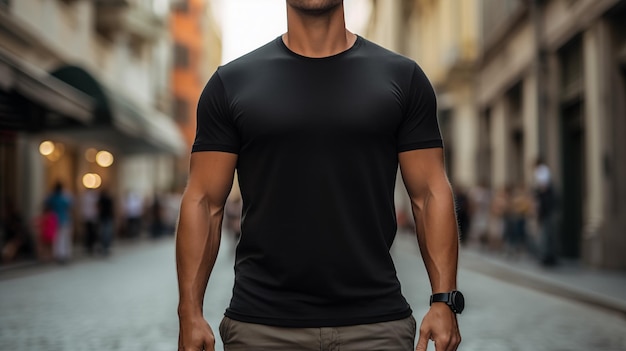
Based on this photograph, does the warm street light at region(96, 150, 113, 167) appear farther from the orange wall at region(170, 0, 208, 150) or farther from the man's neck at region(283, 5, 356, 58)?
the man's neck at region(283, 5, 356, 58)

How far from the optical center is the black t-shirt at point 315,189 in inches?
95.1

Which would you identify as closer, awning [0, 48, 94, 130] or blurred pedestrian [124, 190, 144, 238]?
awning [0, 48, 94, 130]

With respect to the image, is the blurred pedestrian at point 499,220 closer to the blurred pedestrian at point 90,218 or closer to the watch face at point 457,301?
the blurred pedestrian at point 90,218

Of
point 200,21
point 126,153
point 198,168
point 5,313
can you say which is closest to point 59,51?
point 126,153

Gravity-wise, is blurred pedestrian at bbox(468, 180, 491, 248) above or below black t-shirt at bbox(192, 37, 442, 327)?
below

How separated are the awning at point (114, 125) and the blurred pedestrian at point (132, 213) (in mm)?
1895

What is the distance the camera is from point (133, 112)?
96.5 feet

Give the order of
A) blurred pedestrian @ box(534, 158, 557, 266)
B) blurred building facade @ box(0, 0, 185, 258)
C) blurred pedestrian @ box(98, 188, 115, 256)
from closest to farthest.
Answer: blurred pedestrian @ box(534, 158, 557, 266) → blurred building facade @ box(0, 0, 185, 258) → blurred pedestrian @ box(98, 188, 115, 256)

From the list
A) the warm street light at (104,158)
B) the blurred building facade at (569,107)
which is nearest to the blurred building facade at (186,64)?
the warm street light at (104,158)

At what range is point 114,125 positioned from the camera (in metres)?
23.8

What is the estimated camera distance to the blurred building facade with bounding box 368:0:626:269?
16547 millimetres

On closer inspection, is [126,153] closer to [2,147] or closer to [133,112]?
[133,112]

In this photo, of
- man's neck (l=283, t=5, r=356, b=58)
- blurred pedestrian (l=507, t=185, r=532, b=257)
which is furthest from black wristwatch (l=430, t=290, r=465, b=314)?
blurred pedestrian (l=507, t=185, r=532, b=257)

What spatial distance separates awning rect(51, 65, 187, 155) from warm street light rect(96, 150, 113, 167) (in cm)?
33
